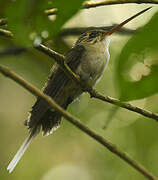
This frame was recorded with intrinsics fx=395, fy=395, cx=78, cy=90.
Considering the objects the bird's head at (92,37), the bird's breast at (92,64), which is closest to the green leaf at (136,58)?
the bird's breast at (92,64)

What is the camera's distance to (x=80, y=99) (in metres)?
3.66

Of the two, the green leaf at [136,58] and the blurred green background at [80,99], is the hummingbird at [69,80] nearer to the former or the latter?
the blurred green background at [80,99]

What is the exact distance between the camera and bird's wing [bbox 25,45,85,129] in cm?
301

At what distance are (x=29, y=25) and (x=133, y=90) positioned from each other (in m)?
0.27

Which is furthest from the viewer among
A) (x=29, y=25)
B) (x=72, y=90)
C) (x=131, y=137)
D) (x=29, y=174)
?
(x=29, y=174)

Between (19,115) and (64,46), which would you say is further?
(19,115)

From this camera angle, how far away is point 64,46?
13.5 feet

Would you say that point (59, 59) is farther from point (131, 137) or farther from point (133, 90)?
point (131, 137)

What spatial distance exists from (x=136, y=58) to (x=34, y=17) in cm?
25

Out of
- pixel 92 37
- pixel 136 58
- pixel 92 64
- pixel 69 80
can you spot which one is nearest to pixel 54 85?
pixel 69 80

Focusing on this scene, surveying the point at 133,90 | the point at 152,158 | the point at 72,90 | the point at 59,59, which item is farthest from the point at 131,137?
the point at 133,90

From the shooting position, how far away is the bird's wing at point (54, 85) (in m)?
3.01

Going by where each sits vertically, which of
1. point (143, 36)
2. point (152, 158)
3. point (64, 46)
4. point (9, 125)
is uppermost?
point (143, 36)

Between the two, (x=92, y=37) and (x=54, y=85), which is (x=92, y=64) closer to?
(x=54, y=85)
